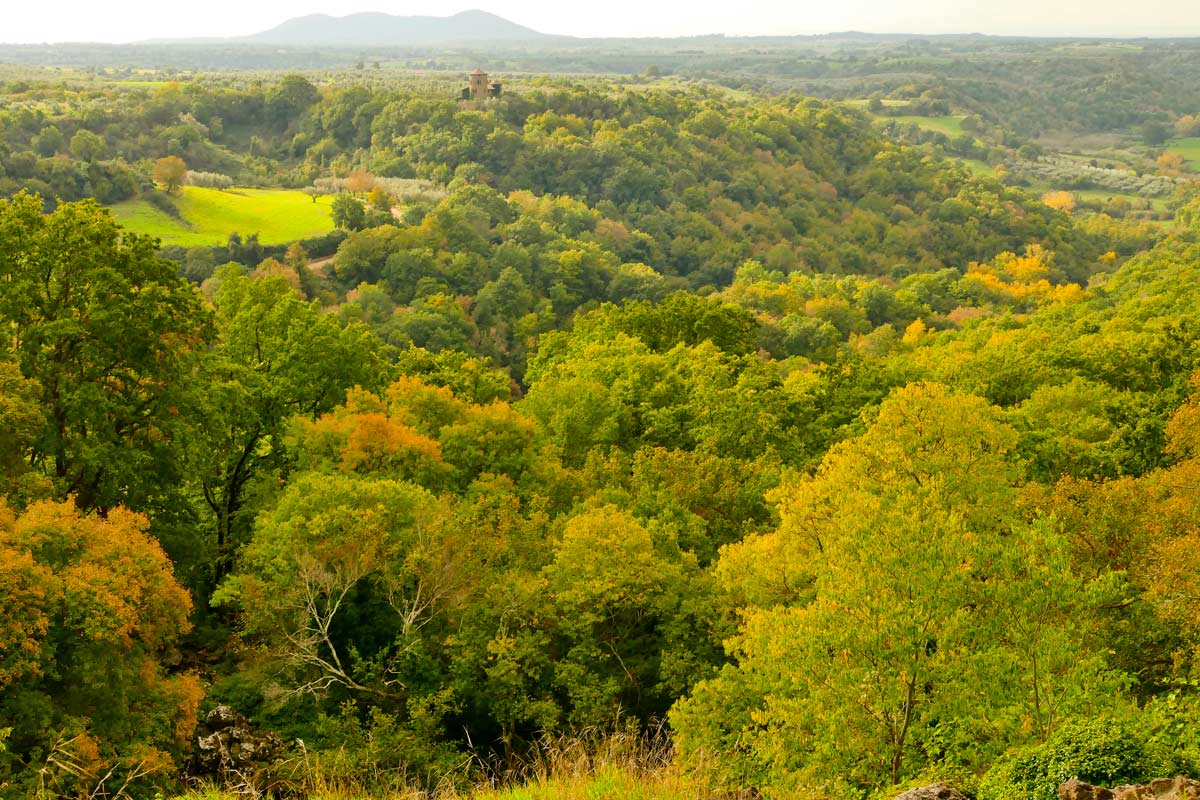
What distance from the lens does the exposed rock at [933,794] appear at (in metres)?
10.4

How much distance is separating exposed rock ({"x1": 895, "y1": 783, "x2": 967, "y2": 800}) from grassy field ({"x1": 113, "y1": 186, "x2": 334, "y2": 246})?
74.8 m

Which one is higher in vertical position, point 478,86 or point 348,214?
point 478,86

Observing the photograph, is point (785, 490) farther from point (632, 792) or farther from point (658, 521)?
point (632, 792)

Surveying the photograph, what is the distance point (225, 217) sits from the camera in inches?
3378

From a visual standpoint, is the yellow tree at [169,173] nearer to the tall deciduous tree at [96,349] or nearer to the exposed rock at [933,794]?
the tall deciduous tree at [96,349]

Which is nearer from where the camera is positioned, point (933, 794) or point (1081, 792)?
→ point (1081, 792)

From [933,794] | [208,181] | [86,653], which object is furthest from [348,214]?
[933,794]

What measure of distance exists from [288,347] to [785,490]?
15.3 meters

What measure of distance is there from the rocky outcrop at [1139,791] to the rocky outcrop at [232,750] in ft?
41.1

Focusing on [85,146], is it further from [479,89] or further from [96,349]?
[96,349]

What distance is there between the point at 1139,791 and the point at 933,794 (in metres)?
1.99

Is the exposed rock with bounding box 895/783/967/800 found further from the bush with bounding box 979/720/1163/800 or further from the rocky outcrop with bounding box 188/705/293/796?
the rocky outcrop with bounding box 188/705/293/796

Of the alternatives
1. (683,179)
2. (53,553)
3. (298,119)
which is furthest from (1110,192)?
(53,553)

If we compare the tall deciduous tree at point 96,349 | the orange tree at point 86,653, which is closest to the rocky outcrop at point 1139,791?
the orange tree at point 86,653
